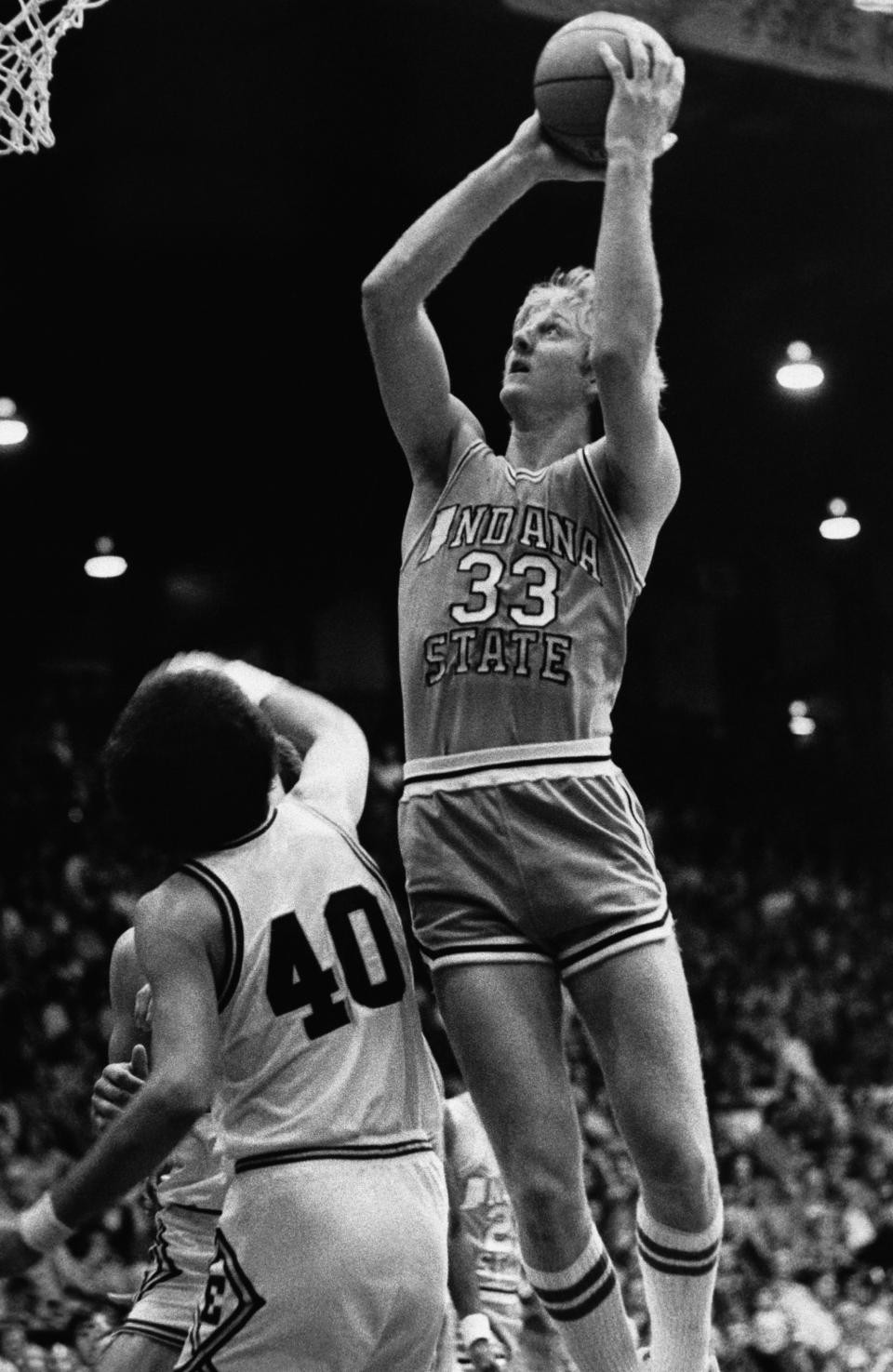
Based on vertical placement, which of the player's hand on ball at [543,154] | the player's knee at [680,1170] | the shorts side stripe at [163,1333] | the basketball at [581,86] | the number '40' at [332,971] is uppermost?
the basketball at [581,86]

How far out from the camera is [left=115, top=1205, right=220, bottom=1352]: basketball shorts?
445 centimetres

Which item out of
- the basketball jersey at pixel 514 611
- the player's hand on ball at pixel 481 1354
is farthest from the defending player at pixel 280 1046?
the player's hand on ball at pixel 481 1354

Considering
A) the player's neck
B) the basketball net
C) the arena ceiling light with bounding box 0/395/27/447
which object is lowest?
the player's neck

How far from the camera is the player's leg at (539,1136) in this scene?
3566mm

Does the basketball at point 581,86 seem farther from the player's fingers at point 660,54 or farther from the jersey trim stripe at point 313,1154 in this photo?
the jersey trim stripe at point 313,1154

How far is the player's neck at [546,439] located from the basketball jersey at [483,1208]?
2470 mm

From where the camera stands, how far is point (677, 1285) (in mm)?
3668

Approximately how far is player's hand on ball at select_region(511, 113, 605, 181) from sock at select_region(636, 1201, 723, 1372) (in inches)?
82.8

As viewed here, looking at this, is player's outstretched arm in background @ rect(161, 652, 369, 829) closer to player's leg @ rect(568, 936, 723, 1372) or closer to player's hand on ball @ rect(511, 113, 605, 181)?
player's leg @ rect(568, 936, 723, 1372)

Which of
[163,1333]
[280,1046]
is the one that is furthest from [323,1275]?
[163,1333]

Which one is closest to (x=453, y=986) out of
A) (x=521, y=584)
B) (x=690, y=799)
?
(x=521, y=584)

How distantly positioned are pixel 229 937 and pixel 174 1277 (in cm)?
212

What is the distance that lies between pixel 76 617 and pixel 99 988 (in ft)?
10.5

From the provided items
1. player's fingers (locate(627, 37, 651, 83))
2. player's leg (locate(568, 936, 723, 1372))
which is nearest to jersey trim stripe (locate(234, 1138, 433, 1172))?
player's leg (locate(568, 936, 723, 1372))
